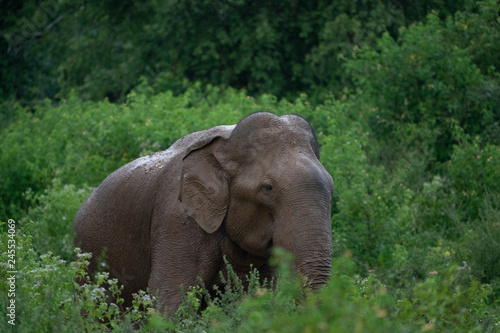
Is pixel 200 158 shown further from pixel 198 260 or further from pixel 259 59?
pixel 259 59

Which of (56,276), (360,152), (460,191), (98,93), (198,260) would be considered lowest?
(98,93)

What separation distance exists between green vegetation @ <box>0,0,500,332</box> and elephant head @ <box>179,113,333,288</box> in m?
0.31

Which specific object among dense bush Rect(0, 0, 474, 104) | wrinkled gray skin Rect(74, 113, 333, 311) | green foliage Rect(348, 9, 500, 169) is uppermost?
wrinkled gray skin Rect(74, 113, 333, 311)

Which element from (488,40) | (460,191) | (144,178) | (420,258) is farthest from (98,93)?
(144,178)

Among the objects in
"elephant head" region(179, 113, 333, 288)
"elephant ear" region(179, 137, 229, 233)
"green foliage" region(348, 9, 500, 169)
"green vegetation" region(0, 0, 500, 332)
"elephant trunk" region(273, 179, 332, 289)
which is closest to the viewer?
"green vegetation" region(0, 0, 500, 332)

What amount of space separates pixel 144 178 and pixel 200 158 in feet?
1.78

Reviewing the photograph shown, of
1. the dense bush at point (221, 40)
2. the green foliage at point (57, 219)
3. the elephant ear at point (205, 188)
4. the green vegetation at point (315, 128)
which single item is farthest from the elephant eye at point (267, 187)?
the dense bush at point (221, 40)

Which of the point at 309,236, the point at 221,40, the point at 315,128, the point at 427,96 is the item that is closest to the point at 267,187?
the point at 309,236

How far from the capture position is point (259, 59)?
76.0ft

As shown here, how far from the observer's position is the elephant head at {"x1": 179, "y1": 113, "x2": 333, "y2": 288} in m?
6.23

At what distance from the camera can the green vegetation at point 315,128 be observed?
520 centimetres

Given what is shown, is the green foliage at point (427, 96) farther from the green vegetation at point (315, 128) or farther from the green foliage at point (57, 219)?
the green foliage at point (57, 219)

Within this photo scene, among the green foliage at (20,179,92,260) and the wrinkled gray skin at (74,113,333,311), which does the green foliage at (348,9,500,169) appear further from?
the wrinkled gray skin at (74,113,333,311)

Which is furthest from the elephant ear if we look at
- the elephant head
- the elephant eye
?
the elephant eye
